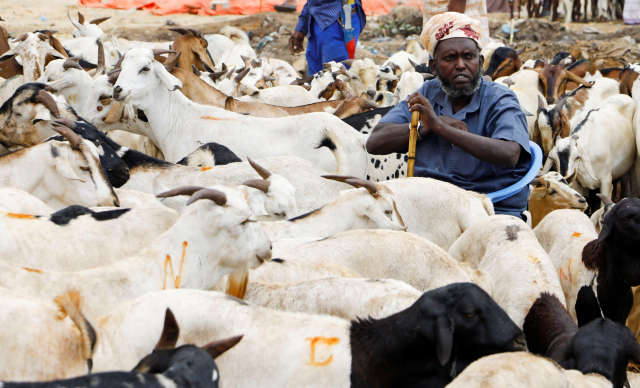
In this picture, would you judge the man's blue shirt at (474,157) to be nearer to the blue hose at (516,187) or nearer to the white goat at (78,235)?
the blue hose at (516,187)

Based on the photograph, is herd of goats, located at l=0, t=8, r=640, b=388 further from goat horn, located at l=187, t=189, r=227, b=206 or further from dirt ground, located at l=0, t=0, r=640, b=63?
dirt ground, located at l=0, t=0, r=640, b=63

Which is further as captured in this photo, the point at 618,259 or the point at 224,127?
the point at 224,127

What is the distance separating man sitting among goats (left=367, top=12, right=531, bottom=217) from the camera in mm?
4676

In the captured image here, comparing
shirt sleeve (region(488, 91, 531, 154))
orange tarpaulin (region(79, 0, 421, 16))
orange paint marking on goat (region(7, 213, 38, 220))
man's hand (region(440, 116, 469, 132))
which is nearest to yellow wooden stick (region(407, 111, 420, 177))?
man's hand (region(440, 116, 469, 132))

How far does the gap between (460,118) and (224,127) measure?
1955 millimetres

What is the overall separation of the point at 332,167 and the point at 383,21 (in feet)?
51.6

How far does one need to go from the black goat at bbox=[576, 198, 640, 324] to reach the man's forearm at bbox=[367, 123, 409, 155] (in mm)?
1250

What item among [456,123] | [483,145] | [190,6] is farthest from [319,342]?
[190,6]

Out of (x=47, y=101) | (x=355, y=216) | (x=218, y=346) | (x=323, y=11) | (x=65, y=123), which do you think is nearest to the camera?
(x=218, y=346)

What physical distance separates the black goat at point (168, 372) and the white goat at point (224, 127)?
11.7 ft

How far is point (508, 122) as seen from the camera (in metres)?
4.59

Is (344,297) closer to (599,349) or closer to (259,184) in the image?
(599,349)

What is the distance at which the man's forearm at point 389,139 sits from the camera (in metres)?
4.80

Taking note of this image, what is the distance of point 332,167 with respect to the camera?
6031 mm
